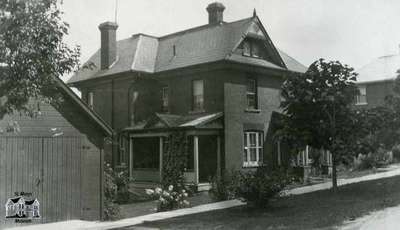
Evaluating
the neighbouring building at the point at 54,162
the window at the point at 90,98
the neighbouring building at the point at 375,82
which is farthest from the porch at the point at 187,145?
the neighbouring building at the point at 375,82

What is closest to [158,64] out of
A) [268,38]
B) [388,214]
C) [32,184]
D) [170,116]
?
[170,116]

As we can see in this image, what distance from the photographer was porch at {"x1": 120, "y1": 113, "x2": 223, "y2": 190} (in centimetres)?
2272

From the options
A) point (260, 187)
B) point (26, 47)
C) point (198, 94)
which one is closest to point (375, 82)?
point (198, 94)

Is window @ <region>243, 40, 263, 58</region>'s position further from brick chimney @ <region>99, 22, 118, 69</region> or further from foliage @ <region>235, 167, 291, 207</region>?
foliage @ <region>235, 167, 291, 207</region>

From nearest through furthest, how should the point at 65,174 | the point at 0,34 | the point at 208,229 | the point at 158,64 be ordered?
the point at 0,34 < the point at 208,229 < the point at 65,174 < the point at 158,64

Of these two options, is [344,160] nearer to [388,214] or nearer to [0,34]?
[388,214]

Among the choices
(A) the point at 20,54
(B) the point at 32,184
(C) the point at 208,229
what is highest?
(A) the point at 20,54

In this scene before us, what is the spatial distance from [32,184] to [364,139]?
42.3 ft

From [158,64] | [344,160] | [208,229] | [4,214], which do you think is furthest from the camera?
Result: [158,64]

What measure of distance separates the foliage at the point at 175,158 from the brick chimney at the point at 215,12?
8626 mm

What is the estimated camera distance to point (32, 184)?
544 inches

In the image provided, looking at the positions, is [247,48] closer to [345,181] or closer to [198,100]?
[198,100]

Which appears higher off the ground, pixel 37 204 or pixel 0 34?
pixel 0 34

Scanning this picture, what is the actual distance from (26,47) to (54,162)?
5.76 m
